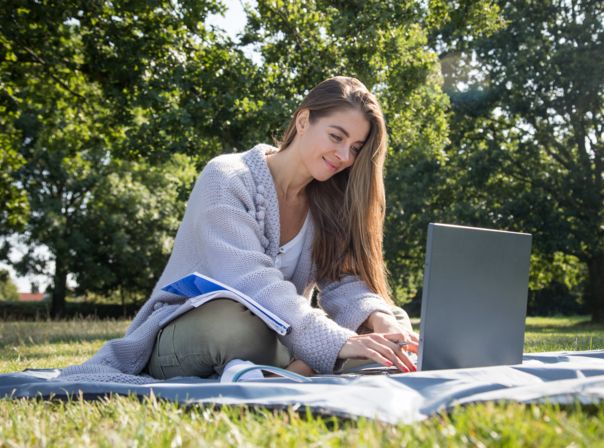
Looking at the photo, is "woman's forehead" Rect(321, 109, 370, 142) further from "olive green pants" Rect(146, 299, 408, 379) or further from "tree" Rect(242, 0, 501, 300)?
"tree" Rect(242, 0, 501, 300)

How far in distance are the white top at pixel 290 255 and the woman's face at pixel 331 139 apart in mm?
322

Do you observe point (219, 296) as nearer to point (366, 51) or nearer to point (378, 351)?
point (378, 351)

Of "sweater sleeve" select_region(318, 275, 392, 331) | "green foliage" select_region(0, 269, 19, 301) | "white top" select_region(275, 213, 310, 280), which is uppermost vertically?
"white top" select_region(275, 213, 310, 280)

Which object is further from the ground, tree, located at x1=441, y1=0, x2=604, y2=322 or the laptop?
tree, located at x1=441, y1=0, x2=604, y2=322

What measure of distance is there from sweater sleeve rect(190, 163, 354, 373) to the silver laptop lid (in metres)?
0.38

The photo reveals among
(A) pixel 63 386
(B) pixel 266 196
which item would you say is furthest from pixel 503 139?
(A) pixel 63 386

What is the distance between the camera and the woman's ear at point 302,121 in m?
3.34

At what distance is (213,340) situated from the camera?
2.63 m

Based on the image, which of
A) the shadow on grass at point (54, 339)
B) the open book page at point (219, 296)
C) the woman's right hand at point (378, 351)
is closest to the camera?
the woman's right hand at point (378, 351)

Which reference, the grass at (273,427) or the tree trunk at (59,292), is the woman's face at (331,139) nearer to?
the grass at (273,427)

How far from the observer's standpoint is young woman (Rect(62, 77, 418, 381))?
8.64ft

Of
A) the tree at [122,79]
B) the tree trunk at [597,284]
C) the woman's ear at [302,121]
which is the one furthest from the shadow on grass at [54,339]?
the tree trunk at [597,284]

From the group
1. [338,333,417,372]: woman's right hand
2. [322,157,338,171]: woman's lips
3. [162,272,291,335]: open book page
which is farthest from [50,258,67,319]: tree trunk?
[338,333,417,372]: woman's right hand

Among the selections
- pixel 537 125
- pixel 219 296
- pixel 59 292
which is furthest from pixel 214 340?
pixel 59 292
